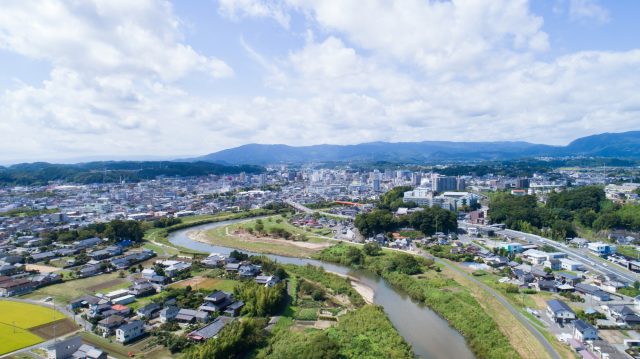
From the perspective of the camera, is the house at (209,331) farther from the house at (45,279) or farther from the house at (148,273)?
the house at (45,279)

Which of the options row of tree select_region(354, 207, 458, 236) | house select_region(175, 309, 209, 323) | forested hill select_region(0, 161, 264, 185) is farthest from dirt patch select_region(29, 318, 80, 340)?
forested hill select_region(0, 161, 264, 185)

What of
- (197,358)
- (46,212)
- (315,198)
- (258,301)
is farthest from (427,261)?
(46,212)

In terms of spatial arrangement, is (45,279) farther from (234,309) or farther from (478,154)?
(478,154)

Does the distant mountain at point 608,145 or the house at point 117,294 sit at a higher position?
the distant mountain at point 608,145

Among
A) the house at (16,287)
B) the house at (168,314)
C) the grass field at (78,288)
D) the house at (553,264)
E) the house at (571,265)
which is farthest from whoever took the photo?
the house at (553,264)

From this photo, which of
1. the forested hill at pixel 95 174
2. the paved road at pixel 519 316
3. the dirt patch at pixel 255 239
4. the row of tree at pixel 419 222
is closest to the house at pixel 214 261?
the dirt patch at pixel 255 239

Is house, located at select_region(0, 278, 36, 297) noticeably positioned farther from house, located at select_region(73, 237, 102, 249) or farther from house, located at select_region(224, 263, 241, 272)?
house, located at select_region(224, 263, 241, 272)

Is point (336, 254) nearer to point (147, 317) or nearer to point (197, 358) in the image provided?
point (147, 317)
